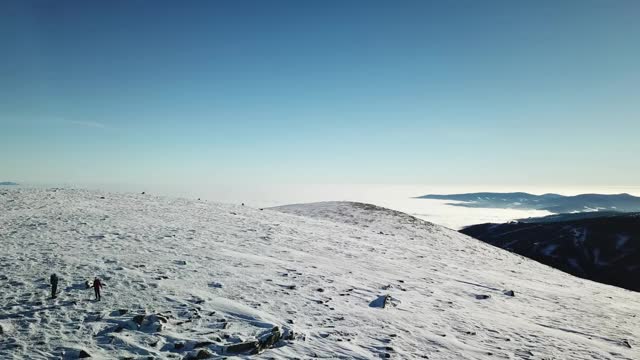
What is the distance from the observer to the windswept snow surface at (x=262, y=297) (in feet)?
37.5

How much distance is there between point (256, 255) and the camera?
71.2 feet

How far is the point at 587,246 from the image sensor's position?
96812 mm

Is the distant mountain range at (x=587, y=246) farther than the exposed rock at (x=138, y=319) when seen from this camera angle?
Yes

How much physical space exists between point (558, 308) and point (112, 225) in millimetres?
27383

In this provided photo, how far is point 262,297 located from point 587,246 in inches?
4270

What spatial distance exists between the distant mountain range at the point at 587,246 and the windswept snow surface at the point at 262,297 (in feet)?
201

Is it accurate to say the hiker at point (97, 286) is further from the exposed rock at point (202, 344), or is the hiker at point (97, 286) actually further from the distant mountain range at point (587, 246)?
the distant mountain range at point (587, 246)

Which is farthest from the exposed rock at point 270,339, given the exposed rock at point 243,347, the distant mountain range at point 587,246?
the distant mountain range at point 587,246

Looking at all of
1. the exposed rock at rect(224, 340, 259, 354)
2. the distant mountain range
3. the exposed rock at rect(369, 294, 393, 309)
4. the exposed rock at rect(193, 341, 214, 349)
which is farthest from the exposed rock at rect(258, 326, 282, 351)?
the distant mountain range

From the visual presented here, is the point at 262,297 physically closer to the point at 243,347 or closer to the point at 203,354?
the point at 243,347

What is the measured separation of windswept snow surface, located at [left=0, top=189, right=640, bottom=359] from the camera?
1144cm

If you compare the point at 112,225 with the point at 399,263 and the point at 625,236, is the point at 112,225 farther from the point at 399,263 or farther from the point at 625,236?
the point at 625,236

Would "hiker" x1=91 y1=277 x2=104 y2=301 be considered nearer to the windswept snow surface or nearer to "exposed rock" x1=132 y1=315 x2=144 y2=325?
the windswept snow surface

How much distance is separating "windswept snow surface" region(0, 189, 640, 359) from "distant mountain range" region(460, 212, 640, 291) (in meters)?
61.1
